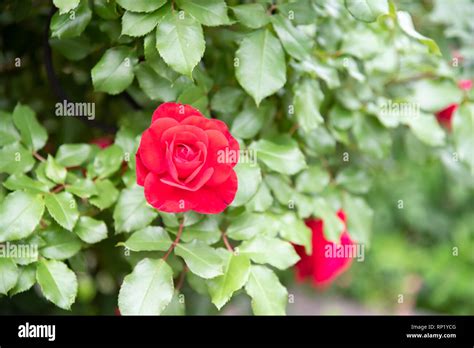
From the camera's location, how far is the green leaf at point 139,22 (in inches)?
24.9

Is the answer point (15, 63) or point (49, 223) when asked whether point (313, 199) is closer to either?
point (49, 223)

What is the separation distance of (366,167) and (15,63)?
0.55m

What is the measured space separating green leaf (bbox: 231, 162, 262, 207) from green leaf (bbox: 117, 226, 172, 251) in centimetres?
8

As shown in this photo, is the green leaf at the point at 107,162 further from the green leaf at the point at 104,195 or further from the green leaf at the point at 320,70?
the green leaf at the point at 320,70

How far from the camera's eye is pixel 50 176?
0.71 metres

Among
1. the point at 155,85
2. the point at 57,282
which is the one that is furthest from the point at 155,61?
the point at 57,282

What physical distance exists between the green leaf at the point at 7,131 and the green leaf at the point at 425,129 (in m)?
0.50

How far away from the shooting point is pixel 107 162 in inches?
29.2

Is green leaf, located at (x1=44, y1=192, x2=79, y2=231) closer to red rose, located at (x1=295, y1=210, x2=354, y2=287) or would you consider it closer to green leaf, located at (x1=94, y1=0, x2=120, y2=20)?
green leaf, located at (x1=94, y1=0, x2=120, y2=20)

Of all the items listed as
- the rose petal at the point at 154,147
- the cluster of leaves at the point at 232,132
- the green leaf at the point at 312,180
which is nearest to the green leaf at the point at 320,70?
the cluster of leaves at the point at 232,132

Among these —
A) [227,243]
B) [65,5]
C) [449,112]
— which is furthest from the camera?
[449,112]

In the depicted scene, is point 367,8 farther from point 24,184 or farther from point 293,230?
point 24,184

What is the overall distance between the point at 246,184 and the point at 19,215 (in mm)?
234
